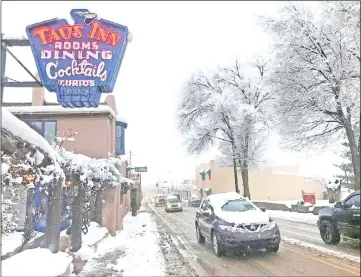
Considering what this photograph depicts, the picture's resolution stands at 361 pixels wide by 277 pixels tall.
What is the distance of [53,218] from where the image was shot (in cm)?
937

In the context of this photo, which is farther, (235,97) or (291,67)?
(235,97)

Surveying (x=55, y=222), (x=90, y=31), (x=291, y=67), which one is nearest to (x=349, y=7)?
(x=291, y=67)

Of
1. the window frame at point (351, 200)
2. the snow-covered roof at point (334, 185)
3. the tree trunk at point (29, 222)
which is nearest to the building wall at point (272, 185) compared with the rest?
the snow-covered roof at point (334, 185)

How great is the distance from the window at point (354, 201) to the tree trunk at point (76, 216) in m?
7.97

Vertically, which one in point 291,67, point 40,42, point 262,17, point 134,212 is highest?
point 262,17

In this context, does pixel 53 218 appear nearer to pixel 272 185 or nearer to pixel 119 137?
pixel 119 137

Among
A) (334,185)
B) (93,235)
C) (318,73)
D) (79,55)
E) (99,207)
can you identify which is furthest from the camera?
(334,185)

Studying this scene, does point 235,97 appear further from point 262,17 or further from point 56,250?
point 56,250

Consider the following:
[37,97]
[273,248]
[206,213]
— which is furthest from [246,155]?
[273,248]

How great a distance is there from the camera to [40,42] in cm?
766

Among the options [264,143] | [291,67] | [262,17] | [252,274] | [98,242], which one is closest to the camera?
[252,274]

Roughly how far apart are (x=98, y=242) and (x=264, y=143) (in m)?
23.7

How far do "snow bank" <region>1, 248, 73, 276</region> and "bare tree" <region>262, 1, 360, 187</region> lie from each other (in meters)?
13.7

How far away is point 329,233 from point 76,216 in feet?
25.9
